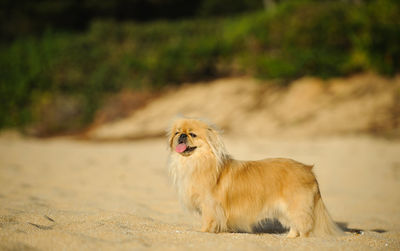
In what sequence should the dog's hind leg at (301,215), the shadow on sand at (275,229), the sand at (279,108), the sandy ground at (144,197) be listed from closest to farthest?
1. the sandy ground at (144,197)
2. the dog's hind leg at (301,215)
3. the shadow on sand at (275,229)
4. the sand at (279,108)

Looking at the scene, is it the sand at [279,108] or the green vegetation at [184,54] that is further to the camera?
the green vegetation at [184,54]

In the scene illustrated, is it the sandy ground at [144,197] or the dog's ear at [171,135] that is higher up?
the dog's ear at [171,135]

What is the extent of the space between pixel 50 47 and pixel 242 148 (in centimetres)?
1100

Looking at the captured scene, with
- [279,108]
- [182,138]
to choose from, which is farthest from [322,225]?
[279,108]

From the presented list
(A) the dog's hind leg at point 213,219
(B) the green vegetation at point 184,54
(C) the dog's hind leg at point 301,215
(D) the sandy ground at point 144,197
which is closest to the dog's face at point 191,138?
(A) the dog's hind leg at point 213,219

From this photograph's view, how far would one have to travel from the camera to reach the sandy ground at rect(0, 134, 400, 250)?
11.0ft

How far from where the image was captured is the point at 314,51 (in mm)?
13773

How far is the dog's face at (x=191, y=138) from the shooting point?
4051 mm

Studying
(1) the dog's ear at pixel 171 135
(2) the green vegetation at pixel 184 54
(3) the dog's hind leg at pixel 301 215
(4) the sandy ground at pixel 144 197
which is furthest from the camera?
(2) the green vegetation at pixel 184 54

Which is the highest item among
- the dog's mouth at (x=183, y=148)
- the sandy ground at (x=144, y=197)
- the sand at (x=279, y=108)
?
the sand at (x=279, y=108)

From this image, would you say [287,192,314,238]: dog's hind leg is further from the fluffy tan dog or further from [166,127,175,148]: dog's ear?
[166,127,175,148]: dog's ear

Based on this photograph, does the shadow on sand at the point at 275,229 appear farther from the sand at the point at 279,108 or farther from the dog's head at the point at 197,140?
the sand at the point at 279,108

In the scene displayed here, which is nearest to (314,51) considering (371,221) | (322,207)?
(371,221)

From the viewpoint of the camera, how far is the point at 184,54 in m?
15.7
